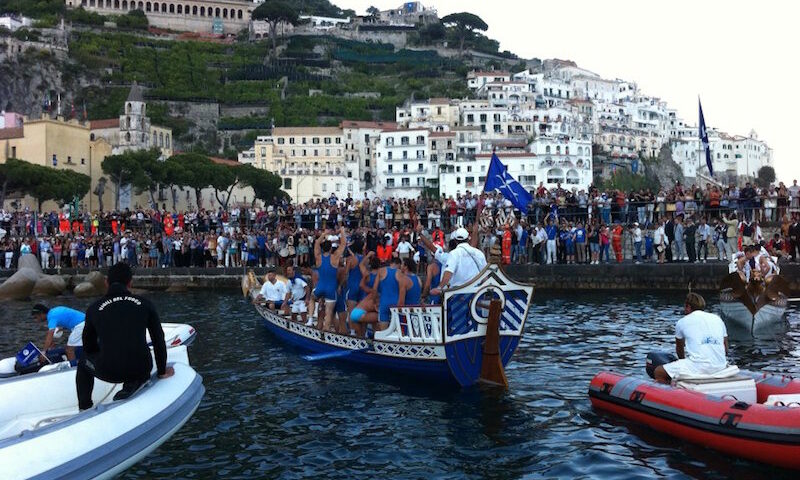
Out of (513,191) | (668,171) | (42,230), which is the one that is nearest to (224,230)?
(42,230)

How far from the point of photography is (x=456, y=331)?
1378cm

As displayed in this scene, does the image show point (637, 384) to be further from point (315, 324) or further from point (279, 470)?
point (315, 324)

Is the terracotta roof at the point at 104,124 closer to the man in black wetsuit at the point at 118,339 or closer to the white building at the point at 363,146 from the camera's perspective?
the white building at the point at 363,146

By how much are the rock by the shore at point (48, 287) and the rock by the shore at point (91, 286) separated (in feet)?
2.21

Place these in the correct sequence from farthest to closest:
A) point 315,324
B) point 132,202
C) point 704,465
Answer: point 132,202 → point 315,324 → point 704,465

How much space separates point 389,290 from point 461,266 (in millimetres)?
1637

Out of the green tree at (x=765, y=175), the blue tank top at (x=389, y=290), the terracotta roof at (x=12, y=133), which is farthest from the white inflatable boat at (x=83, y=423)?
the green tree at (x=765, y=175)

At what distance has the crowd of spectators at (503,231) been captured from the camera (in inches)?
1172

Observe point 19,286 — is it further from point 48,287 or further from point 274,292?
point 274,292

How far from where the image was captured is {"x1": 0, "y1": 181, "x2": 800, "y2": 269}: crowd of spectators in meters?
29.8

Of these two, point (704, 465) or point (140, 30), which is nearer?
point (704, 465)

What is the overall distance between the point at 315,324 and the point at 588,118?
132 m

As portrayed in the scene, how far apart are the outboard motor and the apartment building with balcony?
9833 cm

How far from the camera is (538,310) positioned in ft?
83.1
